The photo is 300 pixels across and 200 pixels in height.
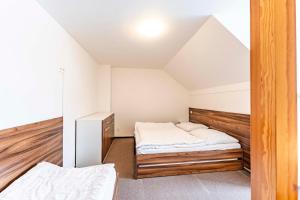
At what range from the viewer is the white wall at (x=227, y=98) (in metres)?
2.84

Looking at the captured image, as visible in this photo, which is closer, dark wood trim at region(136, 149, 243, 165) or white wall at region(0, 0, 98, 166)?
white wall at region(0, 0, 98, 166)

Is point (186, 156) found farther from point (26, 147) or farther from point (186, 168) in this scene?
point (26, 147)

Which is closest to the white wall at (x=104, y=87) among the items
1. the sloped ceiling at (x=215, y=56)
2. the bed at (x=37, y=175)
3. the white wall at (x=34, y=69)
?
the white wall at (x=34, y=69)

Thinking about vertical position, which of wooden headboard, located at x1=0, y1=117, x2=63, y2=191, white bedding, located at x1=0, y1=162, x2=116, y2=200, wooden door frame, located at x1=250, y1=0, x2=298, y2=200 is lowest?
white bedding, located at x1=0, y1=162, x2=116, y2=200

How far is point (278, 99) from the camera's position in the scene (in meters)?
0.67

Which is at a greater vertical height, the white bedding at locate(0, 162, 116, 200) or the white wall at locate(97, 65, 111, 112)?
the white wall at locate(97, 65, 111, 112)

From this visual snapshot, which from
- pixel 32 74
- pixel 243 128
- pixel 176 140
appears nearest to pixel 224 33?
pixel 243 128

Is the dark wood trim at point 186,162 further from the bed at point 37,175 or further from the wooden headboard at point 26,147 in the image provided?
the wooden headboard at point 26,147

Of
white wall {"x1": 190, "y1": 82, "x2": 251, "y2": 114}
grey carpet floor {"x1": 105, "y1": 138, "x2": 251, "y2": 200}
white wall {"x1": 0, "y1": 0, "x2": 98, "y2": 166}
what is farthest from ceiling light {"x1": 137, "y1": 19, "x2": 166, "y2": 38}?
grey carpet floor {"x1": 105, "y1": 138, "x2": 251, "y2": 200}

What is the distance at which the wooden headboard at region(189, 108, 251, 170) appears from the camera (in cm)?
276

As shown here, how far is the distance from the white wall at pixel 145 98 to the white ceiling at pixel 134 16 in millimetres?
2330

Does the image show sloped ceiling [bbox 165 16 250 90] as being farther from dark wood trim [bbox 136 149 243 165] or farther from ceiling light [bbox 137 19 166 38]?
dark wood trim [bbox 136 149 243 165]

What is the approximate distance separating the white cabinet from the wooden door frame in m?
2.83

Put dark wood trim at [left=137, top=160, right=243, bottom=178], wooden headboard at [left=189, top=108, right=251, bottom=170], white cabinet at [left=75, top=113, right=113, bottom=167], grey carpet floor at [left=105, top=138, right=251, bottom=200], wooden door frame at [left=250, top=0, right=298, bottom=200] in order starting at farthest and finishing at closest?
1. white cabinet at [left=75, top=113, right=113, bottom=167]
2. wooden headboard at [left=189, top=108, right=251, bottom=170]
3. dark wood trim at [left=137, top=160, right=243, bottom=178]
4. grey carpet floor at [left=105, top=138, right=251, bottom=200]
5. wooden door frame at [left=250, top=0, right=298, bottom=200]
